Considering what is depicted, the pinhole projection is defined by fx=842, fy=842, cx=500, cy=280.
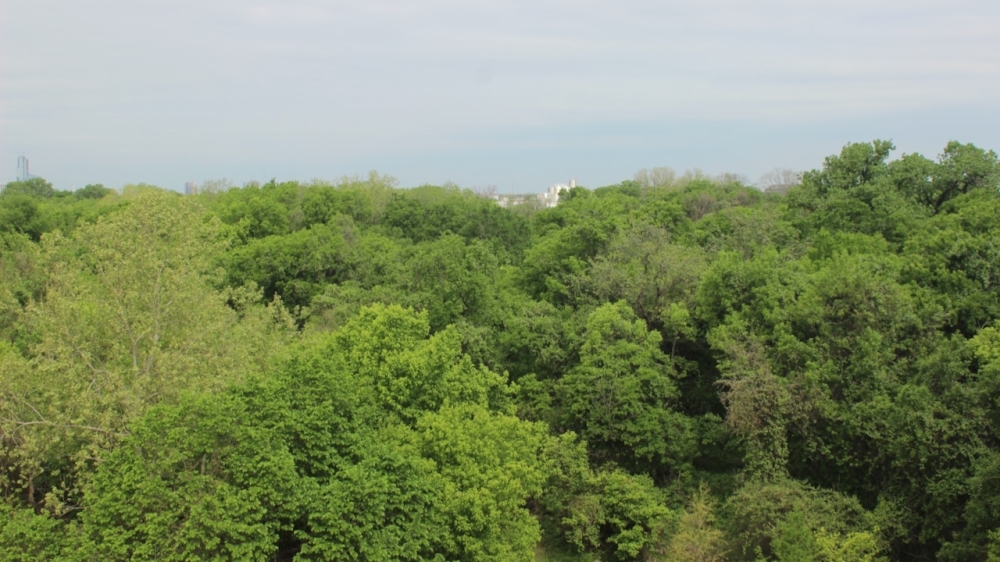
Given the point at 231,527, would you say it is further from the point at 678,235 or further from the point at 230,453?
the point at 678,235

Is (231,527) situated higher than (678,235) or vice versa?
(678,235)

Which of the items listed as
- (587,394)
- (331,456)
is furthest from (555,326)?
(331,456)

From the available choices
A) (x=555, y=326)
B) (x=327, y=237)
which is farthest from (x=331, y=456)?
(x=327, y=237)

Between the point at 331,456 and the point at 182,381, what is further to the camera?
the point at 182,381

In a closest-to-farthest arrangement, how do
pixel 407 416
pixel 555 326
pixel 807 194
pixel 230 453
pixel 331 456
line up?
pixel 230 453 → pixel 331 456 → pixel 407 416 → pixel 555 326 → pixel 807 194

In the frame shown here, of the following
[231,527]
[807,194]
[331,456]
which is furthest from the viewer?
[807,194]

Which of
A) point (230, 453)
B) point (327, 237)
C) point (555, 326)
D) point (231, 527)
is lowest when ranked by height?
point (231, 527)
